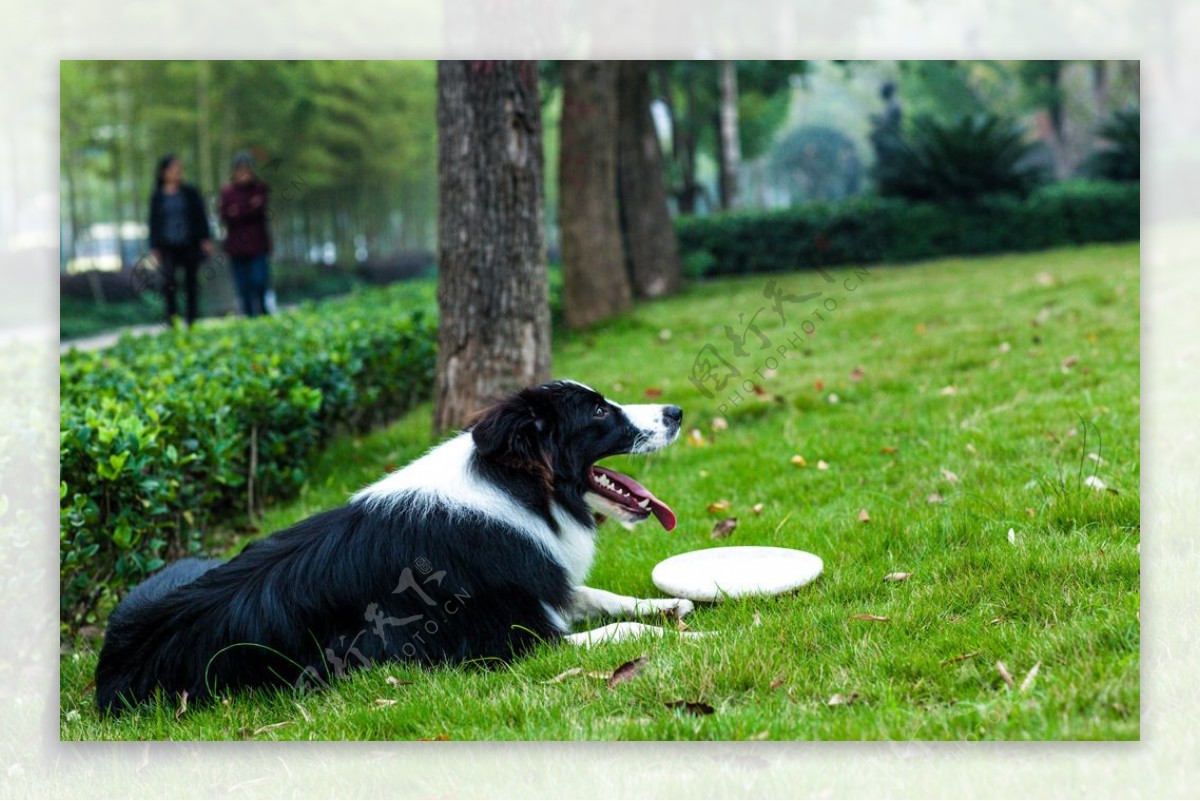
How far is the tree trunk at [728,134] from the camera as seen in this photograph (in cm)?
2081

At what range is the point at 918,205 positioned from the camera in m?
15.6

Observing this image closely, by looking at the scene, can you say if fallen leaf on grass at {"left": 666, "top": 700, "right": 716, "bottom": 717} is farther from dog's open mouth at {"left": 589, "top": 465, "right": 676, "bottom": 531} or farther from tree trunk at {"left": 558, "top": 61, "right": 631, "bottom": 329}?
tree trunk at {"left": 558, "top": 61, "right": 631, "bottom": 329}

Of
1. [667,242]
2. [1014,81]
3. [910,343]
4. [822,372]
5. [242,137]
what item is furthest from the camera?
[1014,81]

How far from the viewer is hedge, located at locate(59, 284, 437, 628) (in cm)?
407

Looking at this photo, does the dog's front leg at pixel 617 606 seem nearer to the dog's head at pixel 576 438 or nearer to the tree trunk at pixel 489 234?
the dog's head at pixel 576 438

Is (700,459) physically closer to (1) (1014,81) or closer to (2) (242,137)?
(2) (242,137)

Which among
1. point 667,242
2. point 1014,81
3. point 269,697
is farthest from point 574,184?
point 1014,81

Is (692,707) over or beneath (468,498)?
beneath

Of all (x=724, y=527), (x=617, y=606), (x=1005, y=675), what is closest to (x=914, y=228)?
(x=724, y=527)

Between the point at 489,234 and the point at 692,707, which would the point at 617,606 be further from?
the point at 489,234

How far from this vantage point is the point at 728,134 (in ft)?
69.3

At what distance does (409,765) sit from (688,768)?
78 cm

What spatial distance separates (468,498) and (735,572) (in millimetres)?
1056

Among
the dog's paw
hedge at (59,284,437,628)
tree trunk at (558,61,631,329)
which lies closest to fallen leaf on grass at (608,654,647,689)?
the dog's paw
